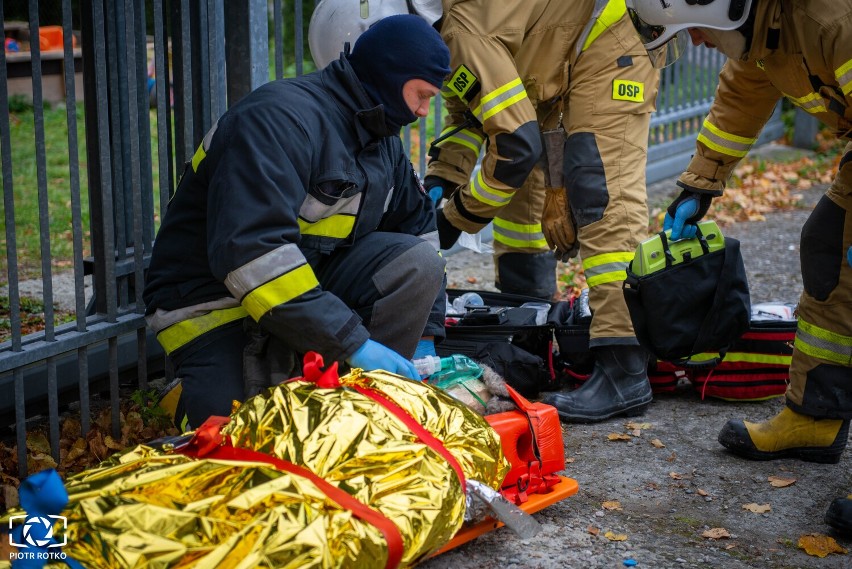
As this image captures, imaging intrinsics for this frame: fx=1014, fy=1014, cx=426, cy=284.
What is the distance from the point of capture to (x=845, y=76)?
9.70 ft

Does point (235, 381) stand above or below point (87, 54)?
below

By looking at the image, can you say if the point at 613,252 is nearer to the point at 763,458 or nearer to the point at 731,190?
the point at 763,458

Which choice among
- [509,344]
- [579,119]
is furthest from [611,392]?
[579,119]

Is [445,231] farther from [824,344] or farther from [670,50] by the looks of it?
[824,344]

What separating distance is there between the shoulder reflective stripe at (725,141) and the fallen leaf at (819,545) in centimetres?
145

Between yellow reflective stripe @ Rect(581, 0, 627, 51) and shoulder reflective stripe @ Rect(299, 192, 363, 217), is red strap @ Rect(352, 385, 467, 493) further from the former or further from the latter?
yellow reflective stripe @ Rect(581, 0, 627, 51)

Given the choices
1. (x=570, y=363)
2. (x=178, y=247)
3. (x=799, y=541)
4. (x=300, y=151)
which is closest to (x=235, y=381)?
(x=178, y=247)

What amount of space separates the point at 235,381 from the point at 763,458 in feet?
6.26

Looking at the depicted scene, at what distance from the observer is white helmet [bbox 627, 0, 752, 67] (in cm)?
313

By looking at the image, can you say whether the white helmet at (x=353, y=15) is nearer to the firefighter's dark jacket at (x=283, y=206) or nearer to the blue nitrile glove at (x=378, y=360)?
the firefighter's dark jacket at (x=283, y=206)

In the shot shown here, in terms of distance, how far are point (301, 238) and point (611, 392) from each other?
1463 millimetres

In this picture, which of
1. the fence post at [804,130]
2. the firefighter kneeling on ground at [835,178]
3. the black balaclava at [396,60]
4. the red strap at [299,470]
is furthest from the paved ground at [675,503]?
the fence post at [804,130]

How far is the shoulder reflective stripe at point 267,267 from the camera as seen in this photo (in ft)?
9.77

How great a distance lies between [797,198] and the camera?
8133 mm
